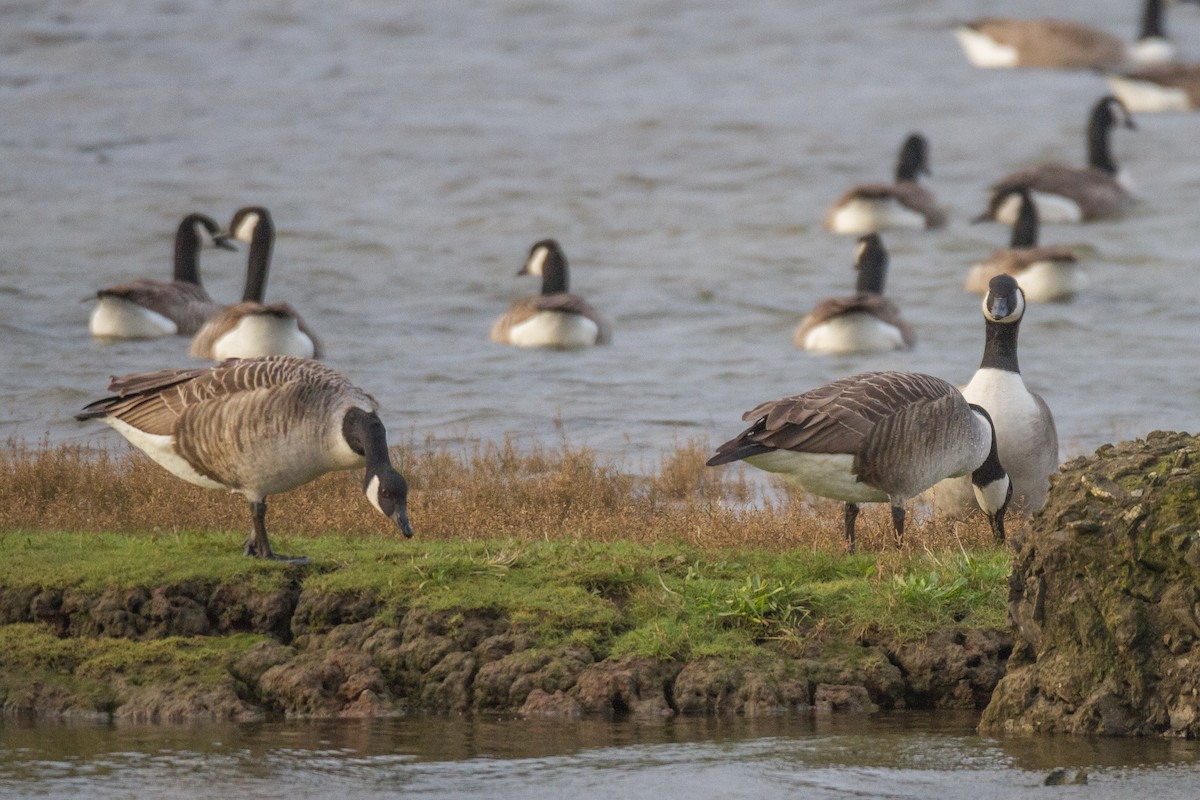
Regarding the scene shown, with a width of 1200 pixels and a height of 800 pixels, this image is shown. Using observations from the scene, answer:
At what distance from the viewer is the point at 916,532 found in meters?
9.47

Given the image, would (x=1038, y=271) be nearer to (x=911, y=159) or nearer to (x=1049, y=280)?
(x=1049, y=280)

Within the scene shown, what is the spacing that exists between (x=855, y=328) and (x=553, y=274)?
395 centimetres

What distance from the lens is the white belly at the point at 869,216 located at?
2442 centimetres

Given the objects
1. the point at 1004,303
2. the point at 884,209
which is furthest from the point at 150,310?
the point at 1004,303

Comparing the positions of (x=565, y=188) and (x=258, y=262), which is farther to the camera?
(x=565, y=188)

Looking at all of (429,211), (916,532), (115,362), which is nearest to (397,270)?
(429,211)

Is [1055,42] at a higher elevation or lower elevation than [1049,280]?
higher

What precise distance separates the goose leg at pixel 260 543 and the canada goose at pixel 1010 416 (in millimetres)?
3930

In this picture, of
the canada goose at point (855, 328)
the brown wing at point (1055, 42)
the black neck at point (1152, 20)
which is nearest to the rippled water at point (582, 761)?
the canada goose at point (855, 328)

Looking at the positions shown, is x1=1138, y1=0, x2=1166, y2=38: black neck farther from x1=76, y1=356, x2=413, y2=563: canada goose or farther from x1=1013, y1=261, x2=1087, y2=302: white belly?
x1=76, y1=356, x2=413, y2=563: canada goose

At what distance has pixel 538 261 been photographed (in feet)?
67.5

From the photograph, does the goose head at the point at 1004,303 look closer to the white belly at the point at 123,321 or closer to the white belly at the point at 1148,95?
the white belly at the point at 123,321

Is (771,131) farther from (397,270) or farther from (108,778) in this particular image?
(108,778)

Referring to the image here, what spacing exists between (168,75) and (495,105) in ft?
23.7
